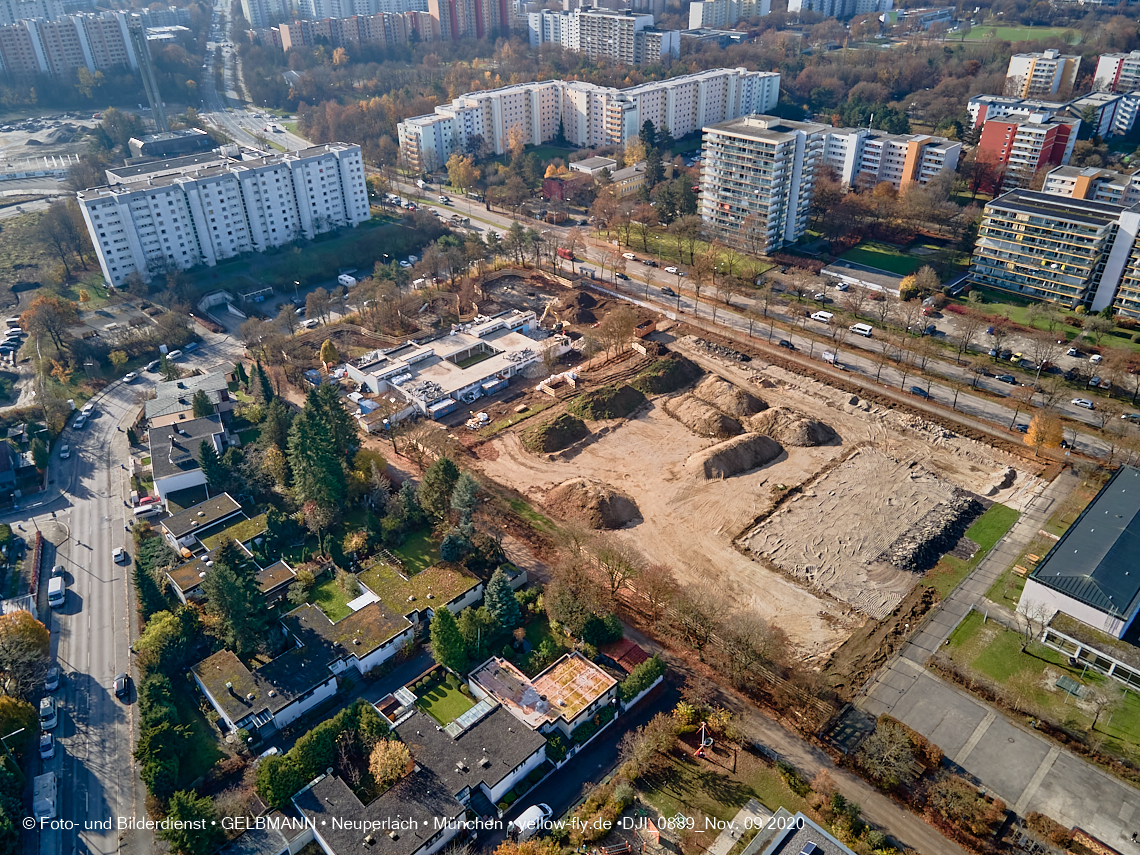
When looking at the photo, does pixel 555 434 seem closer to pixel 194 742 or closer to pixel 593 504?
pixel 593 504

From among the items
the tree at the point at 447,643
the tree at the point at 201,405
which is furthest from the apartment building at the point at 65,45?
the tree at the point at 447,643

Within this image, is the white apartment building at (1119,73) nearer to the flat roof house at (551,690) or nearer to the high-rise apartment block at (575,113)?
the high-rise apartment block at (575,113)

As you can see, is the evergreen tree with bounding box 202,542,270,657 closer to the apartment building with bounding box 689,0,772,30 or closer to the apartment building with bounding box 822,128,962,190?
the apartment building with bounding box 822,128,962,190

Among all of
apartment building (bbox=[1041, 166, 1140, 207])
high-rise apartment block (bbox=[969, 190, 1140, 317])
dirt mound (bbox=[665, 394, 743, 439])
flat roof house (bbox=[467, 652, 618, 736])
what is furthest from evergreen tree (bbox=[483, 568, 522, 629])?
apartment building (bbox=[1041, 166, 1140, 207])

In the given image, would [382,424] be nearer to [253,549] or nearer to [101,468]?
[253,549]

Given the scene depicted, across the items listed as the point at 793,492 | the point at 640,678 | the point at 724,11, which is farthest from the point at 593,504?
the point at 724,11

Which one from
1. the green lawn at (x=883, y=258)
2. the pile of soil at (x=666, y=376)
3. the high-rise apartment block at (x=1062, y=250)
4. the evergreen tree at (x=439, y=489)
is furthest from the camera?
the green lawn at (x=883, y=258)

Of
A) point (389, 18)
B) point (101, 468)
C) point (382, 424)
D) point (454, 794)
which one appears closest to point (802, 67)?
point (389, 18)
